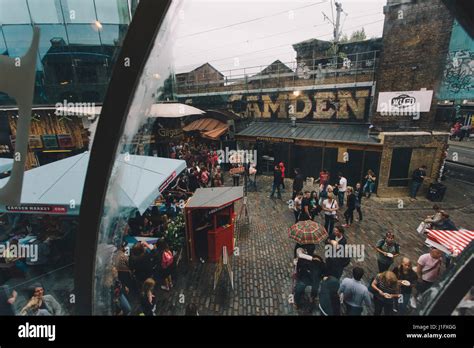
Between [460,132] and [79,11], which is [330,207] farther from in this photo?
[460,132]

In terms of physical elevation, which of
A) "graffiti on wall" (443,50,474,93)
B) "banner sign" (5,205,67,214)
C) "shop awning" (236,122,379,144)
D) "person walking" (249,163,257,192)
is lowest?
"person walking" (249,163,257,192)

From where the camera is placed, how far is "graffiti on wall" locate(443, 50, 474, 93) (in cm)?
1221

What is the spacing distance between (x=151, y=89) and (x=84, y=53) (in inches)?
647

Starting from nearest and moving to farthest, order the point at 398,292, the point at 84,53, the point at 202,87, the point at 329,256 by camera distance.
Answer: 1. the point at 398,292
2. the point at 329,256
3. the point at 84,53
4. the point at 202,87

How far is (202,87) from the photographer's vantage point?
69.2 feet

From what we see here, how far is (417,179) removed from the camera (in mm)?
11156

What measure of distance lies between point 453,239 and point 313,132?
31.9 ft

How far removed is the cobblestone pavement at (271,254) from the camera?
572cm

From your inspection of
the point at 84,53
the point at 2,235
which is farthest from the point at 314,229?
the point at 84,53

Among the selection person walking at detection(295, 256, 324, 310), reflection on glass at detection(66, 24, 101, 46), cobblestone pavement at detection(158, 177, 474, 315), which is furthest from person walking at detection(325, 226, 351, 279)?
reflection on glass at detection(66, 24, 101, 46)

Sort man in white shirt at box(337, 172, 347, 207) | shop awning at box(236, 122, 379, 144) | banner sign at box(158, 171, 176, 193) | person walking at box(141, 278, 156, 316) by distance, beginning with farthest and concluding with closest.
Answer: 1. shop awning at box(236, 122, 379, 144)
2. man in white shirt at box(337, 172, 347, 207)
3. banner sign at box(158, 171, 176, 193)
4. person walking at box(141, 278, 156, 316)

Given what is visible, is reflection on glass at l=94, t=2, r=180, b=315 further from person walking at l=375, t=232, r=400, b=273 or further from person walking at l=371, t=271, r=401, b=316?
person walking at l=375, t=232, r=400, b=273

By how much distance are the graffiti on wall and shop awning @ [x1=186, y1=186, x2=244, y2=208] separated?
1340 centimetres
